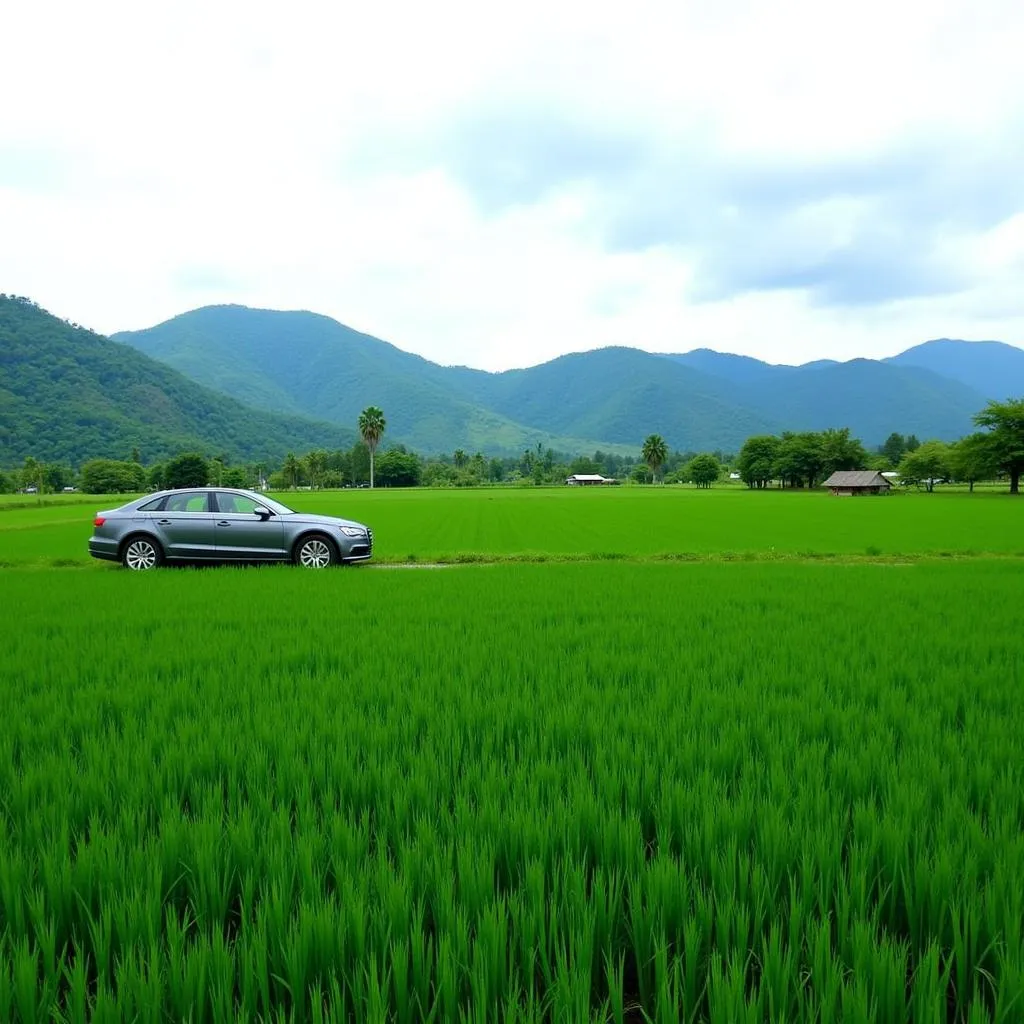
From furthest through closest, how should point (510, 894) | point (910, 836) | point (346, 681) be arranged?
point (346, 681), point (910, 836), point (510, 894)

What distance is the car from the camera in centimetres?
1708

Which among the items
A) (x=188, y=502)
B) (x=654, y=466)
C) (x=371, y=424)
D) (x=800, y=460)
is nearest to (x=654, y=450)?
(x=654, y=466)

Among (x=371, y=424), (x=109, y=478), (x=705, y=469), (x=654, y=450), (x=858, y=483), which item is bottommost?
(x=858, y=483)

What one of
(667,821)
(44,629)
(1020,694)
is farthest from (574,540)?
(667,821)

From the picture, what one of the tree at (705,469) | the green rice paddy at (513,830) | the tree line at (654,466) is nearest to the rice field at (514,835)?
the green rice paddy at (513,830)

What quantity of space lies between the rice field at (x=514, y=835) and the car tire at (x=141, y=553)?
33.8ft

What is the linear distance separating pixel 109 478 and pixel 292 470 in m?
47.3

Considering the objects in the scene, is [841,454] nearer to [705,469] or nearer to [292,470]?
[705,469]

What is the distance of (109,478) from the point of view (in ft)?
398

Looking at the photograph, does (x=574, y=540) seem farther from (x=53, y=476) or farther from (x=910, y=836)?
(x=53, y=476)

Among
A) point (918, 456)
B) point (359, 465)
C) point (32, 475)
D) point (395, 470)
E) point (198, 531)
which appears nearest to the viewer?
point (198, 531)

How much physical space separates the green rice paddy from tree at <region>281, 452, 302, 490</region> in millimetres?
162195

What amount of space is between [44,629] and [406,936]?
354 inches

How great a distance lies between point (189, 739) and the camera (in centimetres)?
464
